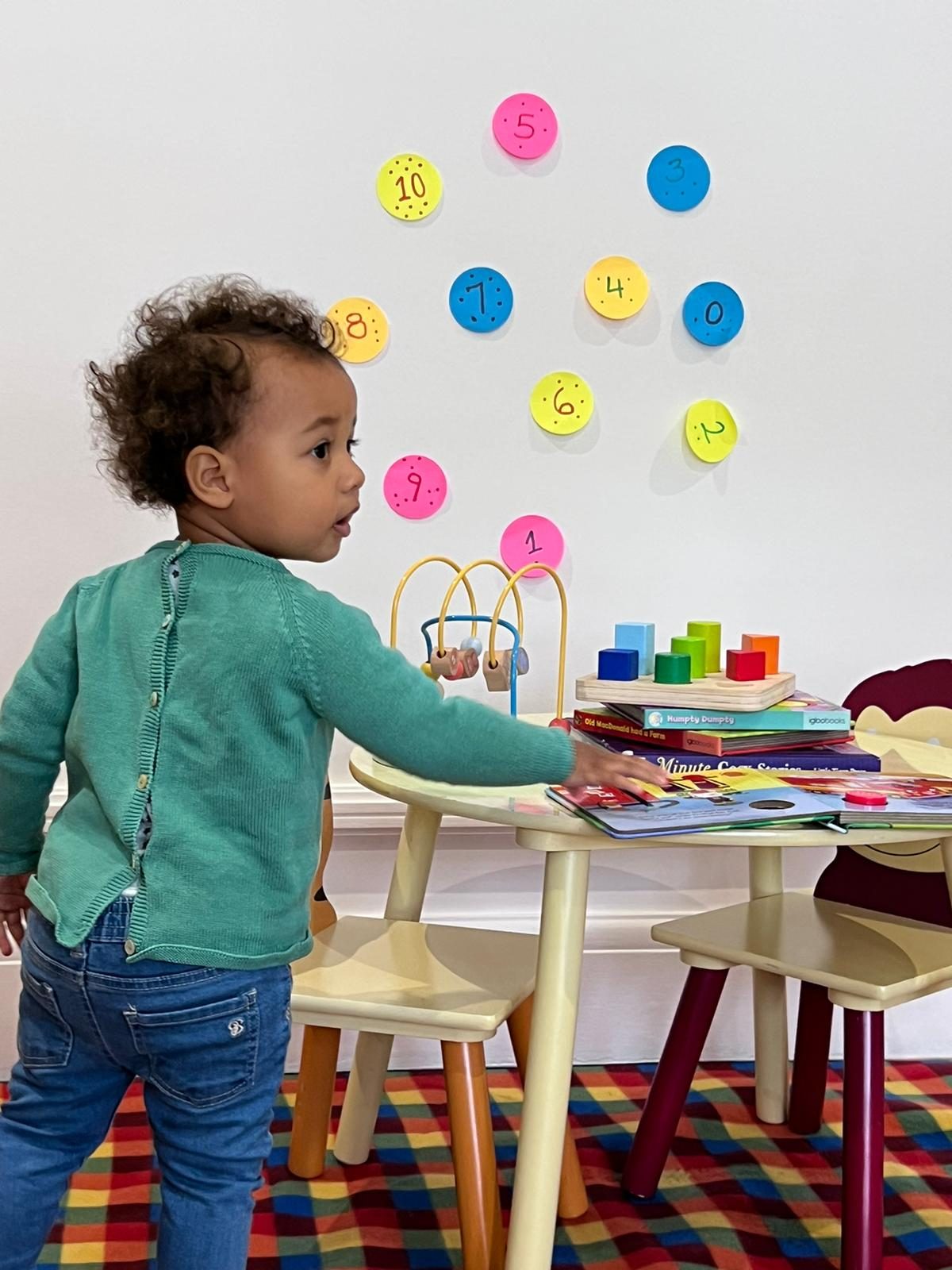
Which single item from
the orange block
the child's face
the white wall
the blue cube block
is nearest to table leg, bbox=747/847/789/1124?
the white wall

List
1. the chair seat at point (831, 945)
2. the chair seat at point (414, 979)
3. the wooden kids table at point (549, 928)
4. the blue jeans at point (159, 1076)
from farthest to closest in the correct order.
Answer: the chair seat at point (831, 945) < the chair seat at point (414, 979) < the wooden kids table at point (549, 928) < the blue jeans at point (159, 1076)

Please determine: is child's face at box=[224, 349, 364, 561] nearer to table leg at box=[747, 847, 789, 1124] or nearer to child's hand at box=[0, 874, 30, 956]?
child's hand at box=[0, 874, 30, 956]

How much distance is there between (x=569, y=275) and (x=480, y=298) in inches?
5.3

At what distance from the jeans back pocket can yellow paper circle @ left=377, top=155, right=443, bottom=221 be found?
1.20m

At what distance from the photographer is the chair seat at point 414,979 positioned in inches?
50.1

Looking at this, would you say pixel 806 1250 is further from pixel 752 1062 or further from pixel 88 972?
pixel 88 972

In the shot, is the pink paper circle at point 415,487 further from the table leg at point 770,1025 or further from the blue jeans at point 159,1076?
the blue jeans at point 159,1076

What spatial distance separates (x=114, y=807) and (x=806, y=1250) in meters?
0.97

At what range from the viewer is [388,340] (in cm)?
186

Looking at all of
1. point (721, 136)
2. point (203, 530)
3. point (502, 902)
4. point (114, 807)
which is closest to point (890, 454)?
point (721, 136)

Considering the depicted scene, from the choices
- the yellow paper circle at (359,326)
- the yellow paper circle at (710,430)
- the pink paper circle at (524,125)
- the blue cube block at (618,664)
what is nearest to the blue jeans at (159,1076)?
the blue cube block at (618,664)

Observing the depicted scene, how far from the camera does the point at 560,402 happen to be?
6.21 ft

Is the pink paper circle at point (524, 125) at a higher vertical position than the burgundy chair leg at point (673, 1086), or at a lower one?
higher

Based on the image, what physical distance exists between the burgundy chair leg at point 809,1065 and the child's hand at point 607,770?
761mm
